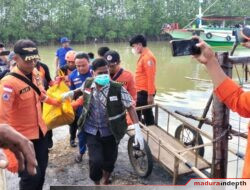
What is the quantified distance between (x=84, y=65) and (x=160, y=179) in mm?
1920

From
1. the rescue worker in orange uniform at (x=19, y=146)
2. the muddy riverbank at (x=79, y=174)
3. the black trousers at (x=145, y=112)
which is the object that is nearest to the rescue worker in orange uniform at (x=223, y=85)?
the rescue worker in orange uniform at (x=19, y=146)

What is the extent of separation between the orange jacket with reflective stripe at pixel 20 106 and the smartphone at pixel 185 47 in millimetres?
1832

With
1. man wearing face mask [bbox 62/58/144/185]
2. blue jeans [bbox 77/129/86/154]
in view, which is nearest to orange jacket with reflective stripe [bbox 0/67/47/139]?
man wearing face mask [bbox 62/58/144/185]

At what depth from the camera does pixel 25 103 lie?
3312mm

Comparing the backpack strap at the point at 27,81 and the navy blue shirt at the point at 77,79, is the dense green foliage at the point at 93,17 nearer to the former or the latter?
the navy blue shirt at the point at 77,79

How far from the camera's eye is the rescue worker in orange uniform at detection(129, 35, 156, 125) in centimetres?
569

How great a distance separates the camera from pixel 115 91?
12.7ft

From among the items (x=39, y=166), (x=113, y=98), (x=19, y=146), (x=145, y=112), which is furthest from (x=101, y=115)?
(x=19, y=146)

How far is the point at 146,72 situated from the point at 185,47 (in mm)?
3786

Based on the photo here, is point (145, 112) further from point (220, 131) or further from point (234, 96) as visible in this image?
point (234, 96)

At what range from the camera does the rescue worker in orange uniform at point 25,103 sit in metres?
3.20

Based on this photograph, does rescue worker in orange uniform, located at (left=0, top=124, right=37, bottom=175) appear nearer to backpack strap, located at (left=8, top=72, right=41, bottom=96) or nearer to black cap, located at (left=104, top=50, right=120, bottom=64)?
backpack strap, located at (left=8, top=72, right=41, bottom=96)

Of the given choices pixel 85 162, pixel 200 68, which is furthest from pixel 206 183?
pixel 200 68

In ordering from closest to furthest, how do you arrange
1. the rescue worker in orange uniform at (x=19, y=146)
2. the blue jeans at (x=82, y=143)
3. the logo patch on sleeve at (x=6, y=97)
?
1. the rescue worker in orange uniform at (x=19, y=146)
2. the logo patch on sleeve at (x=6, y=97)
3. the blue jeans at (x=82, y=143)
